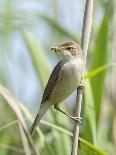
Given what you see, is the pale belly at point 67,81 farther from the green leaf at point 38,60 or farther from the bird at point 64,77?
the green leaf at point 38,60

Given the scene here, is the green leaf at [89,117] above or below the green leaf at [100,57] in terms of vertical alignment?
below

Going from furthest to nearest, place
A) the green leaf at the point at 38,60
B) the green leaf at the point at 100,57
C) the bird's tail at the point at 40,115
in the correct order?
1. the green leaf at the point at 38,60
2. the green leaf at the point at 100,57
3. the bird's tail at the point at 40,115

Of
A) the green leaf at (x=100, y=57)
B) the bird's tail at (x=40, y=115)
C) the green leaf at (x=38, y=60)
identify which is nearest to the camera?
the bird's tail at (x=40, y=115)

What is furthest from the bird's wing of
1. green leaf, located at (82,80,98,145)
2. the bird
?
green leaf, located at (82,80,98,145)

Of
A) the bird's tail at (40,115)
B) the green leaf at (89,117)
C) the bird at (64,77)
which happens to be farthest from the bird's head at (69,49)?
the bird's tail at (40,115)

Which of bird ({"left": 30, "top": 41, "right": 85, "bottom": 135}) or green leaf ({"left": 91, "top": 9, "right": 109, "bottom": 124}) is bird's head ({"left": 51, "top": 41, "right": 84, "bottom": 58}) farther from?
green leaf ({"left": 91, "top": 9, "right": 109, "bottom": 124})

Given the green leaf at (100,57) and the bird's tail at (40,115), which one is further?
the green leaf at (100,57)

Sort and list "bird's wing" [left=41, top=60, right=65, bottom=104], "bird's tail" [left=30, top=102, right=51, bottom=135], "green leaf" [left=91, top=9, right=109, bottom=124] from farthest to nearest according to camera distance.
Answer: "green leaf" [left=91, top=9, right=109, bottom=124], "bird's wing" [left=41, top=60, right=65, bottom=104], "bird's tail" [left=30, top=102, right=51, bottom=135]

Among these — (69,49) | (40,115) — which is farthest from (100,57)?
(40,115)
